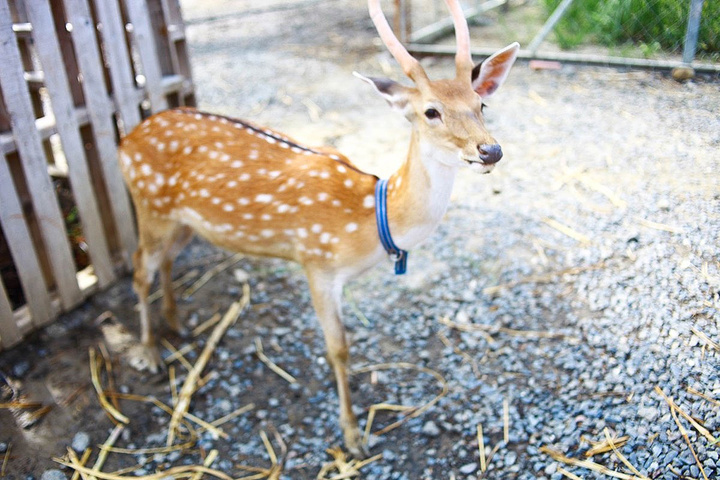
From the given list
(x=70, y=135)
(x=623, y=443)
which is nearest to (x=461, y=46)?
(x=623, y=443)

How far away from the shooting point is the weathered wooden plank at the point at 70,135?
3.28 m

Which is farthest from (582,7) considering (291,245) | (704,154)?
(291,245)

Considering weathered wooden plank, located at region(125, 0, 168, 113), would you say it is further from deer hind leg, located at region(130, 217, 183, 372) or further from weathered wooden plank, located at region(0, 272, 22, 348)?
weathered wooden plank, located at region(0, 272, 22, 348)

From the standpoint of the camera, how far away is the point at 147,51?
12.8 ft

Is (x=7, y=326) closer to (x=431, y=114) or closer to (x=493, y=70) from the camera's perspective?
(x=431, y=114)

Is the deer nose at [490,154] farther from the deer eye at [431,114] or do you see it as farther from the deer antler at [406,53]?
the deer antler at [406,53]

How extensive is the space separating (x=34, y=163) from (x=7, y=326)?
0.88m

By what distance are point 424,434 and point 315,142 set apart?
2926 mm

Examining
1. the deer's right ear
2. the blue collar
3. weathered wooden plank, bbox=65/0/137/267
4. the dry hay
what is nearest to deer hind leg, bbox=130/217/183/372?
weathered wooden plank, bbox=65/0/137/267

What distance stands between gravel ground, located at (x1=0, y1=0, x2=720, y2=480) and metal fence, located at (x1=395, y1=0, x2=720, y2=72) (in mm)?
302

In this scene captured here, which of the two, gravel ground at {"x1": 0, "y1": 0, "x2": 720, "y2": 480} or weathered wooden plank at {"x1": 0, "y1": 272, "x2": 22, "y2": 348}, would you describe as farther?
weathered wooden plank at {"x1": 0, "y1": 272, "x2": 22, "y2": 348}

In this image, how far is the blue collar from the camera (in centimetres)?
282

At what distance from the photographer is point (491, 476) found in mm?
2750

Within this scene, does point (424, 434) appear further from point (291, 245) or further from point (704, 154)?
point (704, 154)
